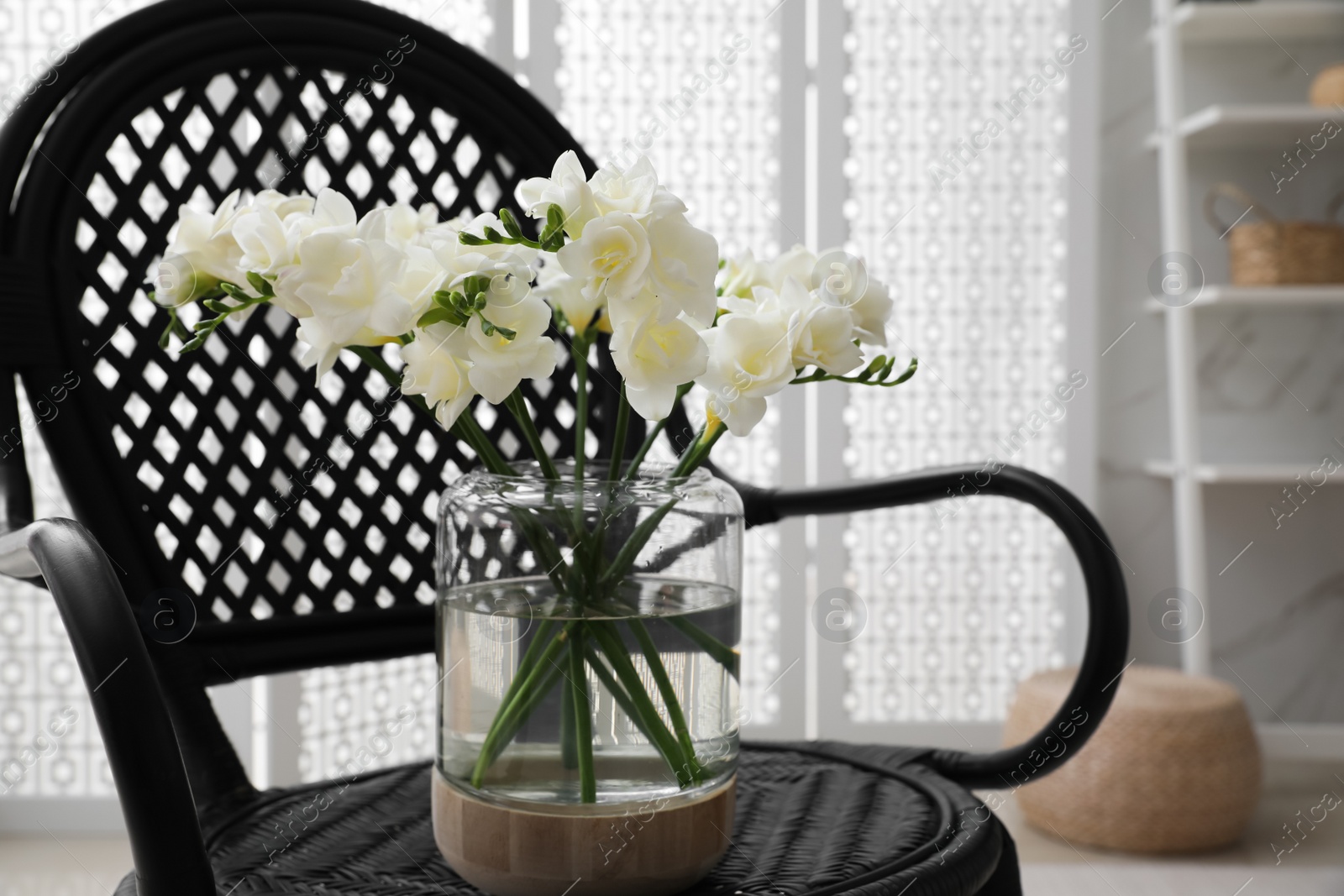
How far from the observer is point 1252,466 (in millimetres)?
2154

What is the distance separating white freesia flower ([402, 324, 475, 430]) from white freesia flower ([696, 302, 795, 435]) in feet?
0.37

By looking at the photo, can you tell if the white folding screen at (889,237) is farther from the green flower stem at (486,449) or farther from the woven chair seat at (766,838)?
the green flower stem at (486,449)

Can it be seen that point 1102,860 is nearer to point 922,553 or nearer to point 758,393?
point 922,553

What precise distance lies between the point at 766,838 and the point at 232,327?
60cm

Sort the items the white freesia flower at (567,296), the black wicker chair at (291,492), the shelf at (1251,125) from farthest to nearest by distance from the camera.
A: the shelf at (1251,125), the black wicker chair at (291,492), the white freesia flower at (567,296)

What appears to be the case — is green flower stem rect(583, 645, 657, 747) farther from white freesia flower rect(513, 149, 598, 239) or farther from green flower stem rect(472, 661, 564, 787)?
white freesia flower rect(513, 149, 598, 239)

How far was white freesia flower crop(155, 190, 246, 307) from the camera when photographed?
1.81 ft

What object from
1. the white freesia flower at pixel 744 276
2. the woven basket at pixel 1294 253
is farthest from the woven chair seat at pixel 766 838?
the woven basket at pixel 1294 253

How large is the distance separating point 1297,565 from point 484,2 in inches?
81.5

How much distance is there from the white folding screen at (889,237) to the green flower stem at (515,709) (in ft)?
5.22

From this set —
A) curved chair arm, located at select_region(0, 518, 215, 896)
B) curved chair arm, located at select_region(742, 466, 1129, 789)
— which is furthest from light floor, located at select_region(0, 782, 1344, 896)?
curved chair arm, located at select_region(0, 518, 215, 896)

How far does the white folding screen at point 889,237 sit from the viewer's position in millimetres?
2150

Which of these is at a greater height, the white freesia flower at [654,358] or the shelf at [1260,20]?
the shelf at [1260,20]

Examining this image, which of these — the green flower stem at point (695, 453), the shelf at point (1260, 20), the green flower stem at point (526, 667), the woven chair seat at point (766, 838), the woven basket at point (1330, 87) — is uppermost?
the shelf at point (1260, 20)
